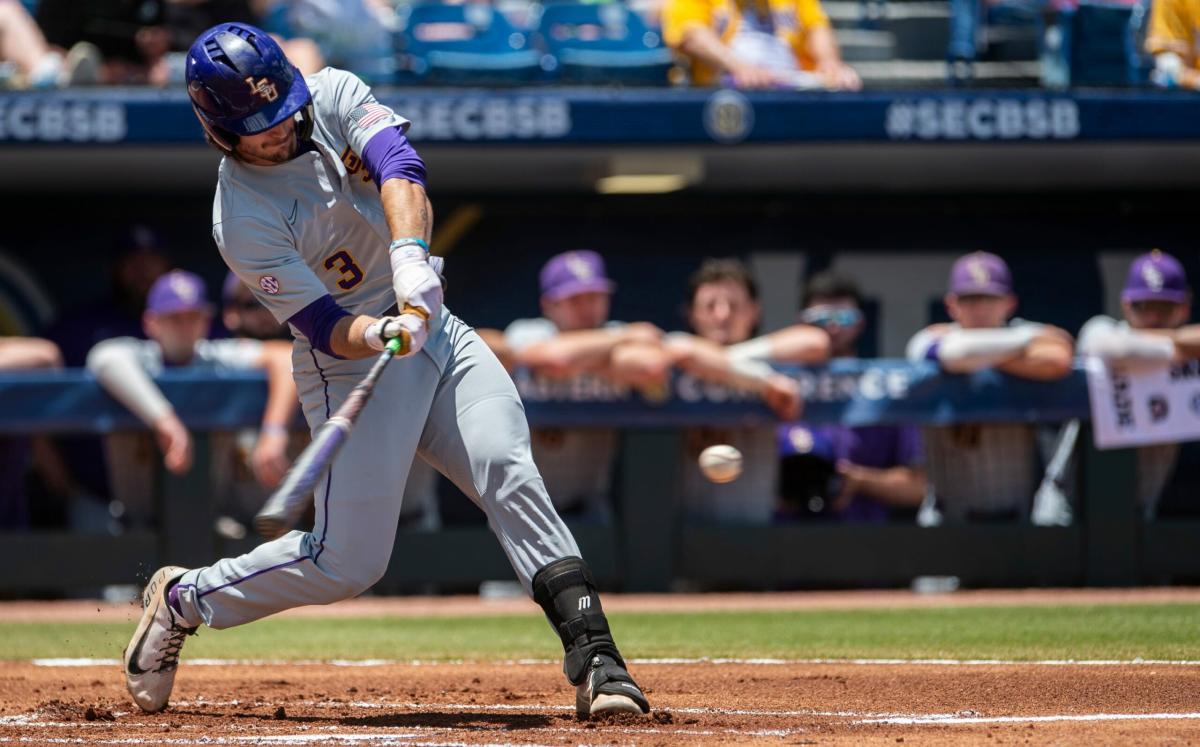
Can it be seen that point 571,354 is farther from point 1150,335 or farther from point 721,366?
point 1150,335

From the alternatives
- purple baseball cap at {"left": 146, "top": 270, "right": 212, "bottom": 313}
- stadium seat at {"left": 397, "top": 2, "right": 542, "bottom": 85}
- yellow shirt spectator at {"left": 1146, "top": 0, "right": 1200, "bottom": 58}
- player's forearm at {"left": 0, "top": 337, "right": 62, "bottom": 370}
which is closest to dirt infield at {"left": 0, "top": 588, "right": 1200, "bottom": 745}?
purple baseball cap at {"left": 146, "top": 270, "right": 212, "bottom": 313}

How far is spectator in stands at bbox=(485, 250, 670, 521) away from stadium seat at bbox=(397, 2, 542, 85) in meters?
1.51

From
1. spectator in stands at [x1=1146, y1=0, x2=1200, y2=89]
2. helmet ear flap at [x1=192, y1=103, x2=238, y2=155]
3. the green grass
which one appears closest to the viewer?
helmet ear flap at [x1=192, y1=103, x2=238, y2=155]

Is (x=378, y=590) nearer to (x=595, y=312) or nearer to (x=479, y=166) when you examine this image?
(x=595, y=312)

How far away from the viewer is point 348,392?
13.0 feet

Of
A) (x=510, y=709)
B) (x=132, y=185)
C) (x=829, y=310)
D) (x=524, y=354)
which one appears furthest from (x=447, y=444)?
(x=132, y=185)

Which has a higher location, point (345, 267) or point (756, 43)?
point (756, 43)


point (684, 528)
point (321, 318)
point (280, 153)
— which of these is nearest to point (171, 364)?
point (684, 528)

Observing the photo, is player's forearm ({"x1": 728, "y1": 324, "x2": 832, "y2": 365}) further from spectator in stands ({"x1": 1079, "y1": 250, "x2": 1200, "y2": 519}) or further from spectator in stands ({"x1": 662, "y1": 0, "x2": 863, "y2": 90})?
spectator in stands ({"x1": 662, "y1": 0, "x2": 863, "y2": 90})

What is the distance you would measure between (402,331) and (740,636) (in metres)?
2.72

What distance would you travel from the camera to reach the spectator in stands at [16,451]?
746 centimetres

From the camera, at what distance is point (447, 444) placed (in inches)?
154

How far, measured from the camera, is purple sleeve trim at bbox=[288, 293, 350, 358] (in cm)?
377

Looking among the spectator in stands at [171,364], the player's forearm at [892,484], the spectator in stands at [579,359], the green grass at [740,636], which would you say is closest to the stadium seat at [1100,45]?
the player's forearm at [892,484]
